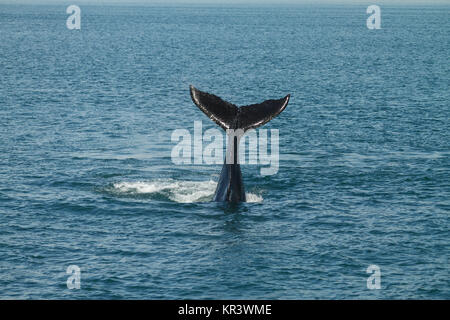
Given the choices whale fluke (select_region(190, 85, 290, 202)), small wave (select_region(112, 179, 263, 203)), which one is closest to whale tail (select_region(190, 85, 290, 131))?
whale fluke (select_region(190, 85, 290, 202))

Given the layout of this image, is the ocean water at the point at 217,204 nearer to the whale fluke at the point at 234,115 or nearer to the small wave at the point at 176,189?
the small wave at the point at 176,189

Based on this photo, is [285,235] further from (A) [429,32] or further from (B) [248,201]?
(A) [429,32]

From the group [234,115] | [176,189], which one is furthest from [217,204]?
[234,115]

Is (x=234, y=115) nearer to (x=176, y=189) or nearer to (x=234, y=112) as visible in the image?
(x=234, y=112)

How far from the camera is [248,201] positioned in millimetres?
36625

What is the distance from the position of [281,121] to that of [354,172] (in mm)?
18502

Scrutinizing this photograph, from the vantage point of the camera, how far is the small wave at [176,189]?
37250 mm

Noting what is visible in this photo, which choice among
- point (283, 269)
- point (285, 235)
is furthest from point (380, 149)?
point (283, 269)

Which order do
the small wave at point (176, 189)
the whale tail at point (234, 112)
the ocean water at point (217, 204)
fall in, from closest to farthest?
the ocean water at point (217, 204), the whale tail at point (234, 112), the small wave at point (176, 189)

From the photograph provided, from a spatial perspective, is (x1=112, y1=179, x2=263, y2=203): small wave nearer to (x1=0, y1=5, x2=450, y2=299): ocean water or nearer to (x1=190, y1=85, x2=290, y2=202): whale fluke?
(x1=0, y1=5, x2=450, y2=299): ocean water

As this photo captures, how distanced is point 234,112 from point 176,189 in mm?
5891

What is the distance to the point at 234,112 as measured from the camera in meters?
34.8

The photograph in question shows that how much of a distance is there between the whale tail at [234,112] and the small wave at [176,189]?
3951 millimetres

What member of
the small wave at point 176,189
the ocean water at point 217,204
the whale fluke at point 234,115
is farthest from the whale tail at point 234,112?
the small wave at point 176,189
